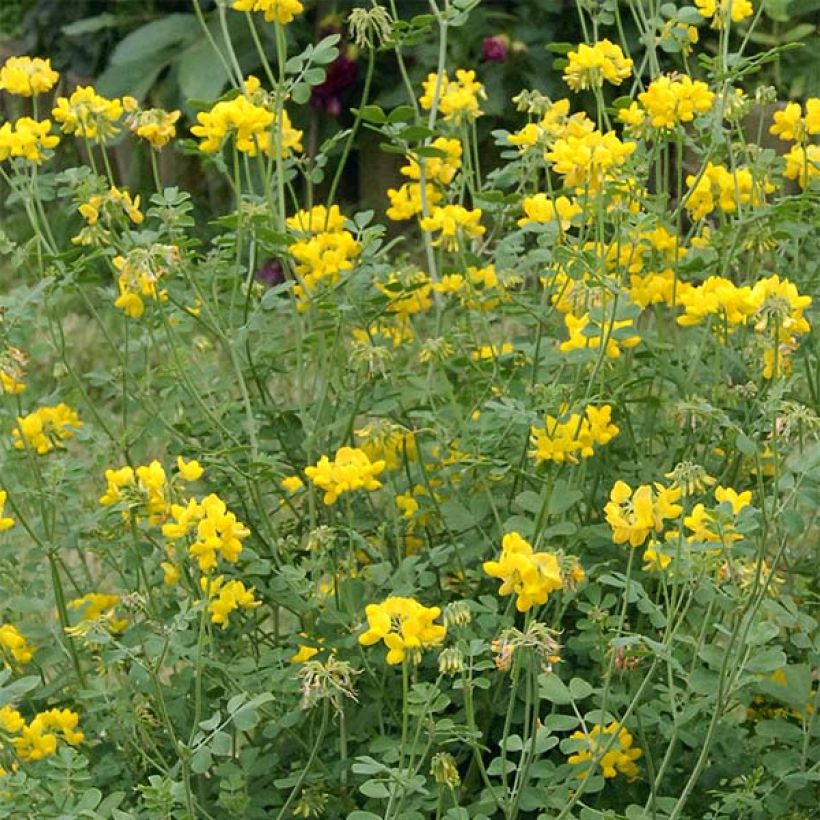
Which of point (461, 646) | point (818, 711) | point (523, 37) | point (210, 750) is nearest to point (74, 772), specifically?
point (210, 750)

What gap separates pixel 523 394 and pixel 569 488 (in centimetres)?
22

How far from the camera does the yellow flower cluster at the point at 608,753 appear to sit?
1850mm

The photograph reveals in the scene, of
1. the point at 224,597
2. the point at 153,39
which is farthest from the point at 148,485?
the point at 153,39

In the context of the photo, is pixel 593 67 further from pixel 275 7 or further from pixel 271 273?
pixel 271 273

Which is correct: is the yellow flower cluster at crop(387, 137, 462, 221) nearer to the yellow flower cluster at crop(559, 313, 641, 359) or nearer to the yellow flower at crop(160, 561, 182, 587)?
the yellow flower cluster at crop(559, 313, 641, 359)

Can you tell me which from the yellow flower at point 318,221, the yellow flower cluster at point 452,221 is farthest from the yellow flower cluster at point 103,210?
the yellow flower cluster at point 452,221

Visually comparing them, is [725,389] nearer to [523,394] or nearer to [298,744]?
[523,394]

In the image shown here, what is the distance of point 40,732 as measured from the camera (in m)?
2.13

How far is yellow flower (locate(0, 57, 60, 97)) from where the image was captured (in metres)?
2.30

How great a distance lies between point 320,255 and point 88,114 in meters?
0.34

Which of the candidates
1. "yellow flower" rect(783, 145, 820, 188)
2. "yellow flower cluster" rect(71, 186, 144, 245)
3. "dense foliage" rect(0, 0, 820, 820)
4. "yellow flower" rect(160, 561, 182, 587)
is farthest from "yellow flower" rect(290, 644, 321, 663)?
"yellow flower" rect(783, 145, 820, 188)

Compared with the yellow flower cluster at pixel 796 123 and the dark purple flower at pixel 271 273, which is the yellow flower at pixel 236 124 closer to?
the yellow flower cluster at pixel 796 123

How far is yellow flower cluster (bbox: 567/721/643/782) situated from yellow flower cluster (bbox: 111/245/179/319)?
69 centimetres

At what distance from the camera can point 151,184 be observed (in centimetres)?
594
